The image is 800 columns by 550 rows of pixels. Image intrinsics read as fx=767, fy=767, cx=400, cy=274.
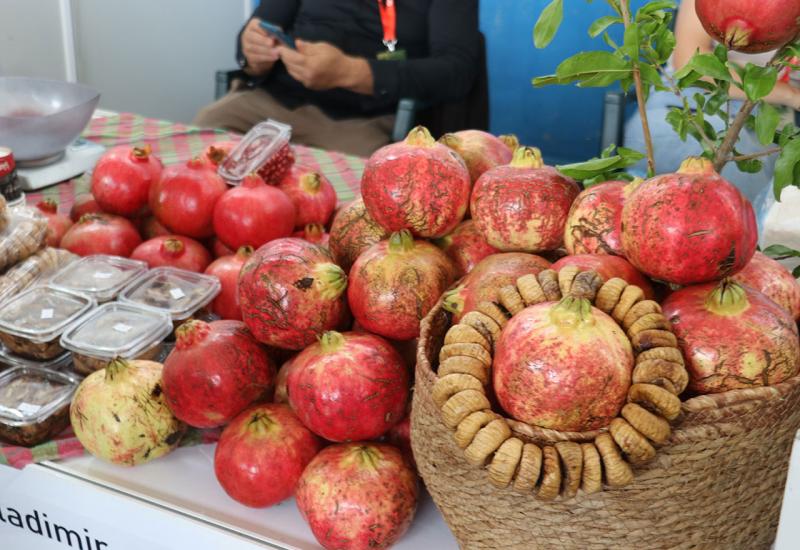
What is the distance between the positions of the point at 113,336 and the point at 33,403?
136 millimetres

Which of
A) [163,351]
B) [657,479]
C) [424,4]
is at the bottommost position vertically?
[163,351]

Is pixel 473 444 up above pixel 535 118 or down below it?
above

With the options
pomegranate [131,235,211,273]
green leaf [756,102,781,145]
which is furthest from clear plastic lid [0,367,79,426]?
green leaf [756,102,781,145]

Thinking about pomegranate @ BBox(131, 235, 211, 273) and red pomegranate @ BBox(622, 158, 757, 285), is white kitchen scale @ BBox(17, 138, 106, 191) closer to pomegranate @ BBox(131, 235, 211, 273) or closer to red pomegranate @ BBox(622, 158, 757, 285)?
pomegranate @ BBox(131, 235, 211, 273)

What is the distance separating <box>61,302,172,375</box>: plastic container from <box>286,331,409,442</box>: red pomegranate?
30cm

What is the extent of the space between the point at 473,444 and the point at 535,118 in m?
3.64

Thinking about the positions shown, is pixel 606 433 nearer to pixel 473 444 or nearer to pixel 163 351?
pixel 473 444

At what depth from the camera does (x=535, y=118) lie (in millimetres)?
4078

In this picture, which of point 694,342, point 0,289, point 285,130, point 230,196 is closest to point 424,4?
point 285,130

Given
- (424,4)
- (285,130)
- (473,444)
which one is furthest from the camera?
(424,4)

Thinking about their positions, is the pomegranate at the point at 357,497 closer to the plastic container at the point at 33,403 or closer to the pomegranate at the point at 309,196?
the plastic container at the point at 33,403

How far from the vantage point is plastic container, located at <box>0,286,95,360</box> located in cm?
110

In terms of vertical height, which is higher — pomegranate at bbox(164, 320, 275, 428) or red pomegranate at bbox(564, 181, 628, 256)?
red pomegranate at bbox(564, 181, 628, 256)

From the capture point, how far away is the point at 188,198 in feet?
4.22
